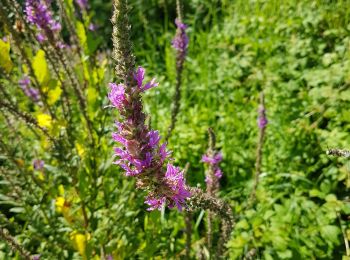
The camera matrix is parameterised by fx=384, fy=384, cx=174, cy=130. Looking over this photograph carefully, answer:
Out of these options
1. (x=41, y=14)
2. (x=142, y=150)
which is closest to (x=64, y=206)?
(x=41, y=14)

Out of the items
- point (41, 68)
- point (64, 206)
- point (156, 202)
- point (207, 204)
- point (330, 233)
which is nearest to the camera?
point (156, 202)

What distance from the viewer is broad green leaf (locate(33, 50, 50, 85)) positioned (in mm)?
1995

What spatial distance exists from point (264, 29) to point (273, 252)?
3.11m

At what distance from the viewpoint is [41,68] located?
2076mm

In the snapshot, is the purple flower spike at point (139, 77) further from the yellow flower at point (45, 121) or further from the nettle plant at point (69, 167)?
the yellow flower at point (45, 121)

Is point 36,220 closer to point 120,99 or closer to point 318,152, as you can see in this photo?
point 120,99

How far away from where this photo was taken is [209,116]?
3.85 meters

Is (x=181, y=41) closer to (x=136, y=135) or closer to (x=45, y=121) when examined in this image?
(x=45, y=121)

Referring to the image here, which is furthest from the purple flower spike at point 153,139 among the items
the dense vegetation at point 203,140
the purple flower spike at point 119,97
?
the dense vegetation at point 203,140

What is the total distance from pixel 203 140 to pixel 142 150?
255 cm

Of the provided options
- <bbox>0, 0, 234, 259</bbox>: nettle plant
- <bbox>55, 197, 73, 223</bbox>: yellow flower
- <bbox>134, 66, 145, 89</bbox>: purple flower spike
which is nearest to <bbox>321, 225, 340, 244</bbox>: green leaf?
<bbox>0, 0, 234, 259</bbox>: nettle plant

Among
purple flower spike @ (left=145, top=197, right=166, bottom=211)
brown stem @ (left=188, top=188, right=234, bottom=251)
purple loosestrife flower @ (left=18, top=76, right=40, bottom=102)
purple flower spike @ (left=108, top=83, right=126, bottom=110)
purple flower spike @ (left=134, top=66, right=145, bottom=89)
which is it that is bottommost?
purple flower spike @ (left=145, top=197, right=166, bottom=211)

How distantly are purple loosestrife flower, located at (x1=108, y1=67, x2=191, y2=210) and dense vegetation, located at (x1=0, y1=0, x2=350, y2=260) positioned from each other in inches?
16.5

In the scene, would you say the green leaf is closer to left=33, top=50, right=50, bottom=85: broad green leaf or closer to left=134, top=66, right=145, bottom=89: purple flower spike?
left=134, top=66, right=145, bottom=89: purple flower spike
